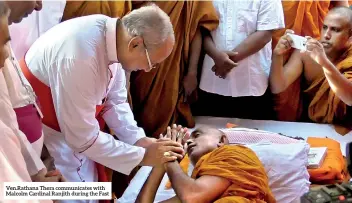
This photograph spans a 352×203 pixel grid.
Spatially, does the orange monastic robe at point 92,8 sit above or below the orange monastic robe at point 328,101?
above

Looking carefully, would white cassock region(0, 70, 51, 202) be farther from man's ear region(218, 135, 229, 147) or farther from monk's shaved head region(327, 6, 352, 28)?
monk's shaved head region(327, 6, 352, 28)

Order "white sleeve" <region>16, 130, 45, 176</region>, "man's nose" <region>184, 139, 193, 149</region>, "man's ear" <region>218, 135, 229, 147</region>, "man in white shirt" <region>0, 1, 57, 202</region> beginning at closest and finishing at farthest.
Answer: "man in white shirt" <region>0, 1, 57, 202</region> < "white sleeve" <region>16, 130, 45, 176</region> < "man's nose" <region>184, 139, 193, 149</region> < "man's ear" <region>218, 135, 229, 147</region>

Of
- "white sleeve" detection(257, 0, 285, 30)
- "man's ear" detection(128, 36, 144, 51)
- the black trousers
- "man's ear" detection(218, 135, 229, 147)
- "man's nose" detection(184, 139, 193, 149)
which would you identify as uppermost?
"man's ear" detection(128, 36, 144, 51)

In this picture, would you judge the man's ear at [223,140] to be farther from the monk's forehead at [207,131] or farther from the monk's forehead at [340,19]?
the monk's forehead at [340,19]

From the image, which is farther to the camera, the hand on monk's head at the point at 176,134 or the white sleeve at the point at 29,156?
the hand on monk's head at the point at 176,134

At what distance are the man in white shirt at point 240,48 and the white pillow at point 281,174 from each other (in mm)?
578

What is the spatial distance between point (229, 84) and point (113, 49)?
1102 mm

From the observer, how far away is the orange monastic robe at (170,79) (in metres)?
2.60

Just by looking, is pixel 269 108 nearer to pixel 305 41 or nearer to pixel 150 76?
pixel 305 41

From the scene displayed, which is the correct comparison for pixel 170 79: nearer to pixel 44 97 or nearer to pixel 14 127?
pixel 44 97

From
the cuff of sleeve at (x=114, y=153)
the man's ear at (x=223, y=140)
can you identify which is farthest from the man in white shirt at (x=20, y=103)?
the man's ear at (x=223, y=140)

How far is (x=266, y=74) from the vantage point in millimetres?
2793

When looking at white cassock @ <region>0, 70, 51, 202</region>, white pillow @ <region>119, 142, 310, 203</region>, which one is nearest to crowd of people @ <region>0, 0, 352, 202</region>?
white cassock @ <region>0, 70, 51, 202</region>
